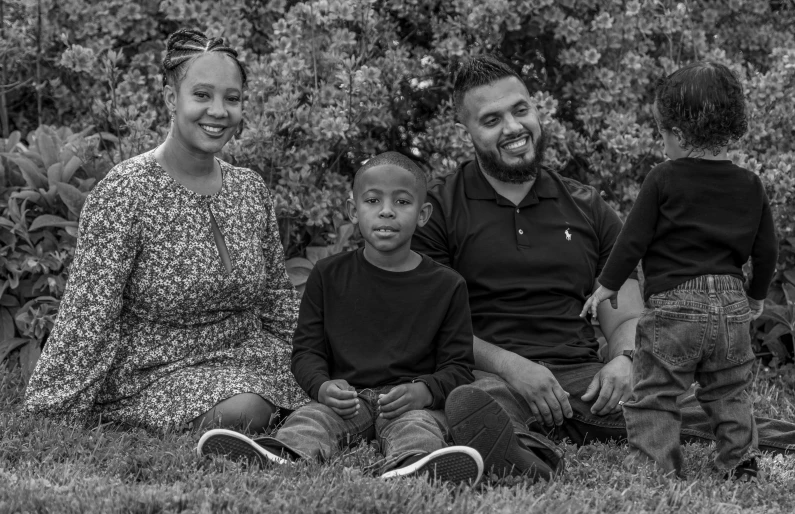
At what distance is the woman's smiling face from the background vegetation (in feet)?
2.88

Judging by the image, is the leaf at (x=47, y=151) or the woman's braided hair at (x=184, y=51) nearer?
the woman's braided hair at (x=184, y=51)

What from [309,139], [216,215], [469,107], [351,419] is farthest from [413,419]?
[309,139]

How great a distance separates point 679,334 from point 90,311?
7.57 ft

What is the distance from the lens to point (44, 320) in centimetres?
507

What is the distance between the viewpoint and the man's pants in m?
4.21

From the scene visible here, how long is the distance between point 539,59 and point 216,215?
8.78 feet

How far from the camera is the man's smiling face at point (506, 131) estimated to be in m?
4.58

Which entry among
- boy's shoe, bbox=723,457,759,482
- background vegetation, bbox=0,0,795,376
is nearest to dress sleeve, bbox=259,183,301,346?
background vegetation, bbox=0,0,795,376

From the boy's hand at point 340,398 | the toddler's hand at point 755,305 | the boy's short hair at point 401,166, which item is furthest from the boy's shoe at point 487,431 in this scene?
the toddler's hand at point 755,305

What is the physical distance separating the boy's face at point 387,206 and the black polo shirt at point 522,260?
0.46 metres

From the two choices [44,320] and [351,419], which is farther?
[44,320]

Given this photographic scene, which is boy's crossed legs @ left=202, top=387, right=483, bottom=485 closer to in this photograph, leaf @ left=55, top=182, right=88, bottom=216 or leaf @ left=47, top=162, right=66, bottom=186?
leaf @ left=55, top=182, right=88, bottom=216

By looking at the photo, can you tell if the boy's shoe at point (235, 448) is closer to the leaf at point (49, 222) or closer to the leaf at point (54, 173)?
the leaf at point (49, 222)

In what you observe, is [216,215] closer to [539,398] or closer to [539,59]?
[539,398]
